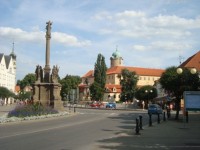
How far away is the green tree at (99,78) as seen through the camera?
113231 millimetres

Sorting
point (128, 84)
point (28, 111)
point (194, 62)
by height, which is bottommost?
point (28, 111)

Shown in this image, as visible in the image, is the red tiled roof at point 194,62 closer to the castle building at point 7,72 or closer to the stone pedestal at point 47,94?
the stone pedestal at point 47,94

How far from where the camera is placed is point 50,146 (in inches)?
528

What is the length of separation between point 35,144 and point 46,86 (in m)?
29.9

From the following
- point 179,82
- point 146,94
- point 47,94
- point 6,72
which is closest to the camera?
point 179,82

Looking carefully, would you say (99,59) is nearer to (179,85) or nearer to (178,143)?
(179,85)

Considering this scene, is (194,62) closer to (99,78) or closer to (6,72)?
(99,78)

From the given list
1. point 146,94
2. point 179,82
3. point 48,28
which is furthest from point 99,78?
point 179,82

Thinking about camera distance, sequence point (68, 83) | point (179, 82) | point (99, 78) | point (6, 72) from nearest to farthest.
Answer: point (179, 82), point (99, 78), point (68, 83), point (6, 72)

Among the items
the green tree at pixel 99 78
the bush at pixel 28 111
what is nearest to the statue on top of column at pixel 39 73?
the bush at pixel 28 111

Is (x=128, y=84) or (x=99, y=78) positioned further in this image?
(x=99, y=78)

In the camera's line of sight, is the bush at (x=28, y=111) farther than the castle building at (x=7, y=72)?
No

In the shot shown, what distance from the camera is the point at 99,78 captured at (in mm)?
114188

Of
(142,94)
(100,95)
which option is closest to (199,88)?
(142,94)
